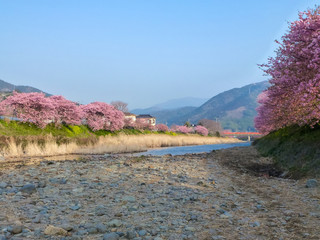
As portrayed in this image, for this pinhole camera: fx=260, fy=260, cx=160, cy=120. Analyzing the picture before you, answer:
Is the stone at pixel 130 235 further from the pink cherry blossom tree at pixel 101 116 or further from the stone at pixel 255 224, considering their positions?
the pink cherry blossom tree at pixel 101 116

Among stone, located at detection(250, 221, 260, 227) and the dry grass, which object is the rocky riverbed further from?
the dry grass

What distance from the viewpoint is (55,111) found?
52.2 metres

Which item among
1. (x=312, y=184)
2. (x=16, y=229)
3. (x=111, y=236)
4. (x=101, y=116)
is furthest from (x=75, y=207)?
(x=101, y=116)

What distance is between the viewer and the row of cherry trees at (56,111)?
4634cm

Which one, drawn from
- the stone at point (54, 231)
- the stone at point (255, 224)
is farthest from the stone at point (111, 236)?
the stone at point (255, 224)

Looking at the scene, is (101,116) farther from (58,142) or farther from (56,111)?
(58,142)

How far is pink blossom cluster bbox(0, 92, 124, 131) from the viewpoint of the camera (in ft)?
152

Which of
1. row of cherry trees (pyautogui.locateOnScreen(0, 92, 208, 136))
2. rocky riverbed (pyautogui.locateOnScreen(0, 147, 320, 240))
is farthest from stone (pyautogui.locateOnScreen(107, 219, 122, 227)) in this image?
row of cherry trees (pyautogui.locateOnScreen(0, 92, 208, 136))

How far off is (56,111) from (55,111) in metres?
0.19

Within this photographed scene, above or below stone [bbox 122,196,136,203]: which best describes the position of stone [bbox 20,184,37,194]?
above

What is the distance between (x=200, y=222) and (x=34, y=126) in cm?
4644

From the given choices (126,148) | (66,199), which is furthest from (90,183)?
(126,148)

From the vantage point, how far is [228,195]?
33.9ft

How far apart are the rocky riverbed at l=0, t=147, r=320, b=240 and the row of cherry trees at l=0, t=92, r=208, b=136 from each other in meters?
37.9
